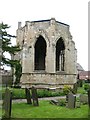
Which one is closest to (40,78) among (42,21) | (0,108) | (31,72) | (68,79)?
(31,72)

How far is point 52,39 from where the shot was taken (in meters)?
33.4

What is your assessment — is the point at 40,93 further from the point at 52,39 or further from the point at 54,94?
the point at 52,39

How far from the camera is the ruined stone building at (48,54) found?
1310 inches

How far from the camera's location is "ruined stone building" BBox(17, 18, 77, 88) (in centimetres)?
3328

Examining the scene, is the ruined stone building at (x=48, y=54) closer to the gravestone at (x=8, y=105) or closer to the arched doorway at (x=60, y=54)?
the arched doorway at (x=60, y=54)

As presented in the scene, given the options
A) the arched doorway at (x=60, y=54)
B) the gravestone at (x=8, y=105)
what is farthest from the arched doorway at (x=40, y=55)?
the gravestone at (x=8, y=105)

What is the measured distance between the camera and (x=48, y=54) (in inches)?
1315

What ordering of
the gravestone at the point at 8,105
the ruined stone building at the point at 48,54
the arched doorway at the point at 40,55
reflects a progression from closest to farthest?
1. the gravestone at the point at 8,105
2. the ruined stone building at the point at 48,54
3. the arched doorway at the point at 40,55

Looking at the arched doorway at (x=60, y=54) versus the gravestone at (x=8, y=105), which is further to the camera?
the arched doorway at (x=60, y=54)

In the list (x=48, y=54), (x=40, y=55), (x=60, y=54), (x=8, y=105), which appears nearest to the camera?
(x=8, y=105)

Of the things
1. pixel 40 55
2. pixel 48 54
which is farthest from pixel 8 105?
pixel 40 55

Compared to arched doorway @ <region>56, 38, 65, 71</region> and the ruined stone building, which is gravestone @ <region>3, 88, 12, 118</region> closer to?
the ruined stone building

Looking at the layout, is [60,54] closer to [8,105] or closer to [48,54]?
[48,54]

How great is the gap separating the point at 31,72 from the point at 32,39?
383 cm
